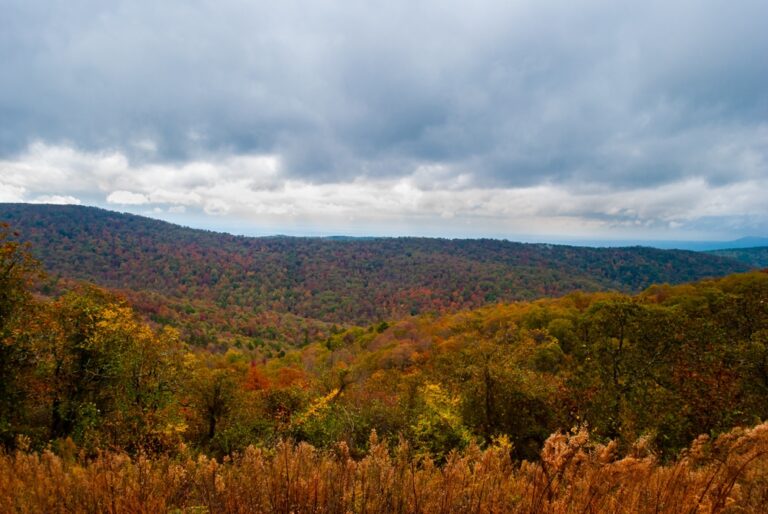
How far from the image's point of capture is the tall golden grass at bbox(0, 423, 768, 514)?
3318 mm

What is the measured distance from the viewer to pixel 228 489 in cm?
379

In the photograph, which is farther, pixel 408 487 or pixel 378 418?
pixel 378 418

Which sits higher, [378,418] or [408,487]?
[408,487]

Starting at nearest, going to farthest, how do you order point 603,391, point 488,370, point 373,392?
point 603,391, point 488,370, point 373,392

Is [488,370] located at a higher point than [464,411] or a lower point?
higher

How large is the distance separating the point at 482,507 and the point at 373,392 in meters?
27.9

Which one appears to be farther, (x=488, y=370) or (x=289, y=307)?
(x=289, y=307)

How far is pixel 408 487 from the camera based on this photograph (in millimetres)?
3836

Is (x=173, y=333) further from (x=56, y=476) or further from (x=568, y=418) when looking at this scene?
(x=568, y=418)

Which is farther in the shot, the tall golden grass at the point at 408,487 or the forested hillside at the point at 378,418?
the forested hillside at the point at 378,418

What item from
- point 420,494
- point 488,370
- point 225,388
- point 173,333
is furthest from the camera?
point 225,388

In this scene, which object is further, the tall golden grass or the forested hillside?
the forested hillside

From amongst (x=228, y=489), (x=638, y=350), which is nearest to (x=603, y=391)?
(x=638, y=350)

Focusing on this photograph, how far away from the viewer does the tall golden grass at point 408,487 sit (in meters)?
3.32
